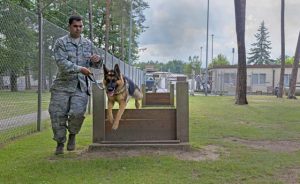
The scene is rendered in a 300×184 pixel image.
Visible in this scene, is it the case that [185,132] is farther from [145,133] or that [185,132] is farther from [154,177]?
[154,177]

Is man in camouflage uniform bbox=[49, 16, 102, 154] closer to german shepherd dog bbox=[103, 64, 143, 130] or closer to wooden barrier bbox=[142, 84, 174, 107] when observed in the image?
german shepherd dog bbox=[103, 64, 143, 130]

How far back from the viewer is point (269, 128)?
10.4 metres

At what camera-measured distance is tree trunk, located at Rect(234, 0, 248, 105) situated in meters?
21.7

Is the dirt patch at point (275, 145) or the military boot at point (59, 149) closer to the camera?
the military boot at point (59, 149)

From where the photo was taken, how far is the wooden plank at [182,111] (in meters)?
7.02

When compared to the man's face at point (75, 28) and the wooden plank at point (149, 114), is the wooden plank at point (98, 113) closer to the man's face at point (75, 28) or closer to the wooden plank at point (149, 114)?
the wooden plank at point (149, 114)

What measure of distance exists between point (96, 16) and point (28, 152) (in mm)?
42663

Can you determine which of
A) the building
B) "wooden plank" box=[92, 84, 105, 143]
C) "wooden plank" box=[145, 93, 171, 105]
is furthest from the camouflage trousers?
the building

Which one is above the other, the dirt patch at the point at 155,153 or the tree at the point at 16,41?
the tree at the point at 16,41

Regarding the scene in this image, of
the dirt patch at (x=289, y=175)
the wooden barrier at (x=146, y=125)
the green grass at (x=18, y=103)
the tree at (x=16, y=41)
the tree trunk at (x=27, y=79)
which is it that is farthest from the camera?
the tree trunk at (x=27, y=79)

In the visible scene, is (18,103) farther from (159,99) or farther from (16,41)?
(159,99)

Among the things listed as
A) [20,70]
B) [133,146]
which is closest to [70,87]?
[133,146]

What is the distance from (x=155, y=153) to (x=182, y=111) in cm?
91

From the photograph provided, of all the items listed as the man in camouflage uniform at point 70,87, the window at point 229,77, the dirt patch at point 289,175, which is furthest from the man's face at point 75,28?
the window at point 229,77
